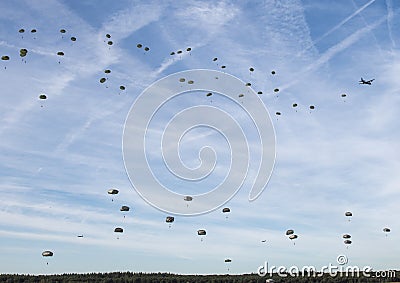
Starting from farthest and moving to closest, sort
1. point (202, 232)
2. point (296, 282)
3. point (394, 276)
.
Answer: point (296, 282), point (394, 276), point (202, 232)

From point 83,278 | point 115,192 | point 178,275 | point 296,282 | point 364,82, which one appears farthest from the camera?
point 178,275

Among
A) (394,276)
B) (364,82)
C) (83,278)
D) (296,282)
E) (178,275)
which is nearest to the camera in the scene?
(364,82)

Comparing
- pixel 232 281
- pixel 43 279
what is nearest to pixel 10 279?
pixel 43 279

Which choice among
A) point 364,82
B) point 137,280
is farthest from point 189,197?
point 137,280

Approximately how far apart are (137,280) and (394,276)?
65.6 m

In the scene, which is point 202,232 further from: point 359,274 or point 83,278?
point 83,278

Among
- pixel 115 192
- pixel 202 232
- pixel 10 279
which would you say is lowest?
pixel 10 279

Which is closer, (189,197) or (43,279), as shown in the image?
(189,197)

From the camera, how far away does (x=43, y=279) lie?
12706 centimetres

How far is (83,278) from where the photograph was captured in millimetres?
134875

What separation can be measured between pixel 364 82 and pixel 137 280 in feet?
301

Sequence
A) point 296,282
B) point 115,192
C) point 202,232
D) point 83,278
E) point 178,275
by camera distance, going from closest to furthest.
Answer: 1. point 115,192
2. point 202,232
3. point 296,282
4. point 83,278
5. point 178,275

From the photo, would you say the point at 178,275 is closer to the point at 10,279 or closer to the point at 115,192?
→ the point at 10,279

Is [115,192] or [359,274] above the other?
[115,192]
